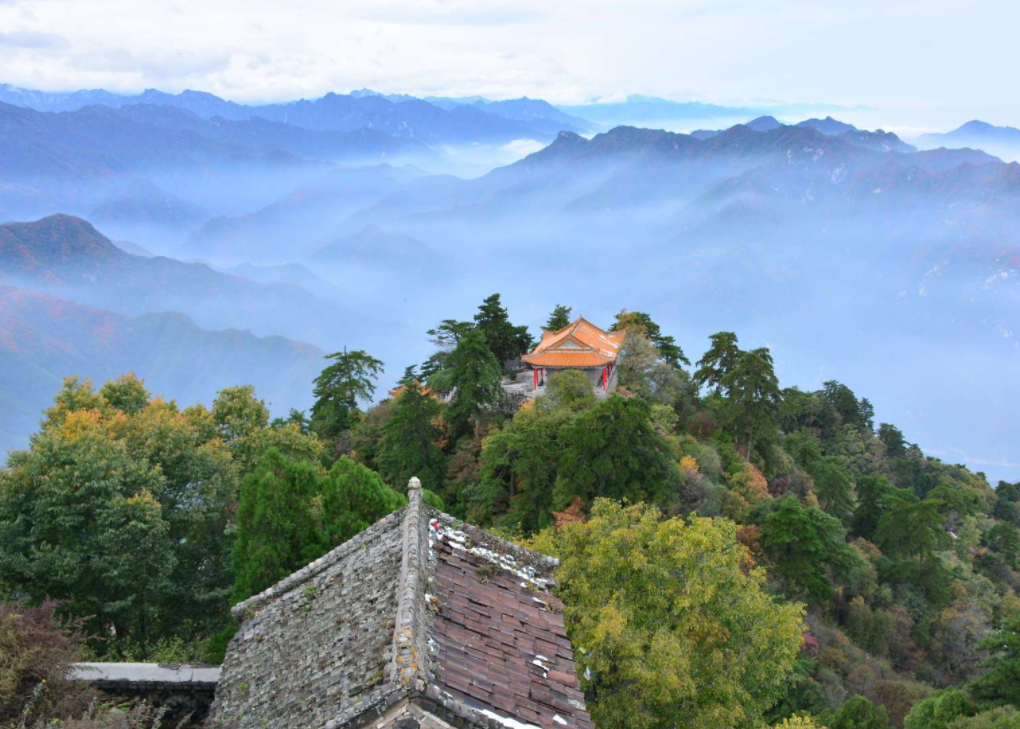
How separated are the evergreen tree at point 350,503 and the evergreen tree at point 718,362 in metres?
29.1

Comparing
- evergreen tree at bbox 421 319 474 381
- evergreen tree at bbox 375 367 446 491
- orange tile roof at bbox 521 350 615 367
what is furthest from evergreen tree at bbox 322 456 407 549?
orange tile roof at bbox 521 350 615 367

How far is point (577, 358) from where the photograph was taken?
39.9 metres

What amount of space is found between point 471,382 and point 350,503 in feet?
56.3

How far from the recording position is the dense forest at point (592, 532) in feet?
45.4

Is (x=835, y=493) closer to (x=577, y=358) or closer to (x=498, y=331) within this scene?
(x=577, y=358)

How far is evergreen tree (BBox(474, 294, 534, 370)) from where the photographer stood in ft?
151

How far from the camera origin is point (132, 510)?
19531 millimetres

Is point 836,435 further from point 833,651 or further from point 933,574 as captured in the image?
point 833,651

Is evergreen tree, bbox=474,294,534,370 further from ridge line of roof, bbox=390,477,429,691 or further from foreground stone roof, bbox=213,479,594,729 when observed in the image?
ridge line of roof, bbox=390,477,429,691

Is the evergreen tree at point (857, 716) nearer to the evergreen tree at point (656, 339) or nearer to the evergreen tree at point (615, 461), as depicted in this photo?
the evergreen tree at point (615, 461)

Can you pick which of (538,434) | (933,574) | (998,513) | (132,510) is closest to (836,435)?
(998,513)

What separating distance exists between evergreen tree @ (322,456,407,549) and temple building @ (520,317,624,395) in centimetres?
2145

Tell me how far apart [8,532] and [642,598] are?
16.9 meters

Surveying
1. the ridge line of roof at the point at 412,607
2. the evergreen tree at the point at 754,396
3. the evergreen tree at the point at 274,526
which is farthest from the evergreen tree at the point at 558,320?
the ridge line of roof at the point at 412,607
